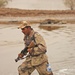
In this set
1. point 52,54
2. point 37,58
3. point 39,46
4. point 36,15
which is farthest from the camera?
point 36,15

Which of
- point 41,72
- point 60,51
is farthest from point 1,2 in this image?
point 41,72

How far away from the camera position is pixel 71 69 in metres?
11.4

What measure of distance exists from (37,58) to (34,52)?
183 millimetres

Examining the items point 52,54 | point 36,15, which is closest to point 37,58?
point 52,54

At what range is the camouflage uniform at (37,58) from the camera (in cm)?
749

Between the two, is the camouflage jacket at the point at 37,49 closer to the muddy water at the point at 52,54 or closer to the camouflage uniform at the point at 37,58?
the camouflage uniform at the point at 37,58

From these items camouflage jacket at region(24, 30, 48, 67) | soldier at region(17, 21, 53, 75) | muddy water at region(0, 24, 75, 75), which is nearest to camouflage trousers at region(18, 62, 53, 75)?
soldier at region(17, 21, 53, 75)

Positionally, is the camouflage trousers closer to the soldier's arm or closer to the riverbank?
the soldier's arm

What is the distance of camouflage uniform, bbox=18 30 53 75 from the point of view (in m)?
7.49

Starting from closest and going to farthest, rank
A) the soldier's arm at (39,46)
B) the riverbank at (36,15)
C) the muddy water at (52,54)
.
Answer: the soldier's arm at (39,46)
the muddy water at (52,54)
the riverbank at (36,15)

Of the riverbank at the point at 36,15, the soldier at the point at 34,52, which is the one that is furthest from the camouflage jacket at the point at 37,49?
the riverbank at the point at 36,15

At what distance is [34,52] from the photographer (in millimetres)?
7555

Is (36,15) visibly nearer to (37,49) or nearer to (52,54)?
(52,54)

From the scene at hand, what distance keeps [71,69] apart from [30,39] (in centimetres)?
416
